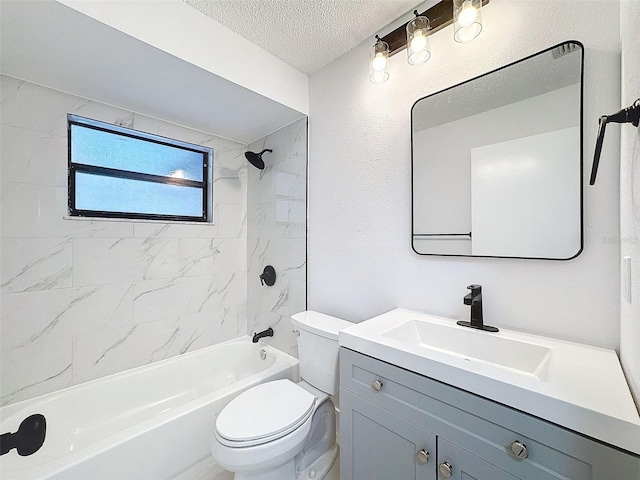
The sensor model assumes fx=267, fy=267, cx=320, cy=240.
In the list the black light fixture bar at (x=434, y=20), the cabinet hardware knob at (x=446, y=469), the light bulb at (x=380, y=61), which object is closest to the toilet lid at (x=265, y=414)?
the cabinet hardware knob at (x=446, y=469)

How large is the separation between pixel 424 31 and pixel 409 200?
0.81 metres

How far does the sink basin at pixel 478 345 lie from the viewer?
1.00 metres

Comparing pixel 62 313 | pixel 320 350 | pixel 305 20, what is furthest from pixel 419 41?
pixel 62 313

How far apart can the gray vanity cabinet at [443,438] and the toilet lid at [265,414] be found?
0.29 meters

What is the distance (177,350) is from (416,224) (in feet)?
6.81

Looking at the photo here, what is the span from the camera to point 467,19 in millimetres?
1150

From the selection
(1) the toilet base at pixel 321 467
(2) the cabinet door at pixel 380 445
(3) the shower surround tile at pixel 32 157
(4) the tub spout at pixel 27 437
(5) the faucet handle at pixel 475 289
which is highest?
(3) the shower surround tile at pixel 32 157

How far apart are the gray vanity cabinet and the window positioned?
1.88m

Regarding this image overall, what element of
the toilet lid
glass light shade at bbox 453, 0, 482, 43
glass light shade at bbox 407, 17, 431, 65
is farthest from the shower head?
the toilet lid

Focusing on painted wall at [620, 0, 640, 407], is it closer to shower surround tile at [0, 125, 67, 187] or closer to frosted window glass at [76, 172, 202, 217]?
frosted window glass at [76, 172, 202, 217]

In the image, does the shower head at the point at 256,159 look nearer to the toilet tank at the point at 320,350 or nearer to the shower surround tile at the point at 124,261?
the shower surround tile at the point at 124,261

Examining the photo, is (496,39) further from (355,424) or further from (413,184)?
(355,424)

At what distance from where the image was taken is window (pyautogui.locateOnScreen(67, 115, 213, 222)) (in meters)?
1.80

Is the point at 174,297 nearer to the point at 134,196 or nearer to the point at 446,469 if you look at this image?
the point at 134,196
